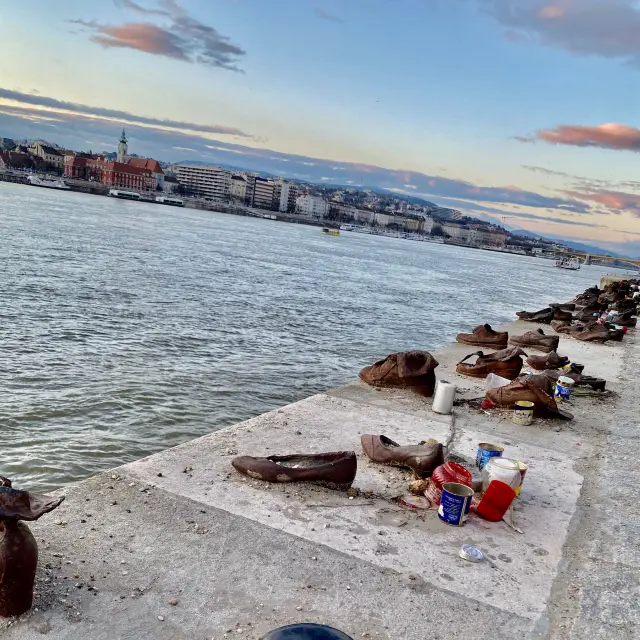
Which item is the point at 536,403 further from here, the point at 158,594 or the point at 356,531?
the point at 158,594

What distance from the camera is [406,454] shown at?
641 cm

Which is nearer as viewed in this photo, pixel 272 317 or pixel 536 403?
pixel 536 403

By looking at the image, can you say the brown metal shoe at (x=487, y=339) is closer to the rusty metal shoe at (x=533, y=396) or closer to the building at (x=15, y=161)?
the rusty metal shoe at (x=533, y=396)

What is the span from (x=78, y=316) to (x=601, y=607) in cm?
1505

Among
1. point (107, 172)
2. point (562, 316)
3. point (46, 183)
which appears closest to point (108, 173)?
point (107, 172)

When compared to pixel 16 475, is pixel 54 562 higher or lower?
higher

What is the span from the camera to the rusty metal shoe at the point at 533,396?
357 inches

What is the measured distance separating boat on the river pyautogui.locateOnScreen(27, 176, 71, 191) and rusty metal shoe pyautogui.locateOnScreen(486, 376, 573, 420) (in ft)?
492

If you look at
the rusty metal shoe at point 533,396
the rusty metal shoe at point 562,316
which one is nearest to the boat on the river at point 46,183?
the rusty metal shoe at point 562,316

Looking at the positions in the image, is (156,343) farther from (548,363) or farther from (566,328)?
(566,328)

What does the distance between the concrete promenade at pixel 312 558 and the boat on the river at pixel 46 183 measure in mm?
151109

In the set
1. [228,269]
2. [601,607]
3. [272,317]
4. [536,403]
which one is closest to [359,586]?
[601,607]

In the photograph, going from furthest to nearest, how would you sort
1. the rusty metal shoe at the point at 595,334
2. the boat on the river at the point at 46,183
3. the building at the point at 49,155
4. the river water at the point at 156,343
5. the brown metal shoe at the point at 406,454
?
the building at the point at 49,155
the boat on the river at the point at 46,183
the rusty metal shoe at the point at 595,334
the river water at the point at 156,343
the brown metal shoe at the point at 406,454

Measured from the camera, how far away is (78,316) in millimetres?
16516
